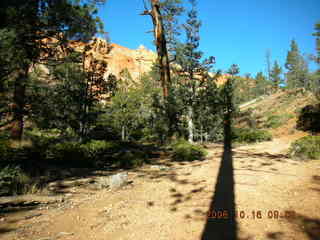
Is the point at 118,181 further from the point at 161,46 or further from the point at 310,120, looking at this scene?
the point at 310,120

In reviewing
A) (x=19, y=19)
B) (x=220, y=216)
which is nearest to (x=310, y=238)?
(x=220, y=216)

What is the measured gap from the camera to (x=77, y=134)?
1000 cm

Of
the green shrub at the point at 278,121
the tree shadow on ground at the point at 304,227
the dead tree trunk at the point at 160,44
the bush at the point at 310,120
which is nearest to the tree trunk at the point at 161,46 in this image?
the dead tree trunk at the point at 160,44

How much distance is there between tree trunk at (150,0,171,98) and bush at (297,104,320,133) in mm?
10823

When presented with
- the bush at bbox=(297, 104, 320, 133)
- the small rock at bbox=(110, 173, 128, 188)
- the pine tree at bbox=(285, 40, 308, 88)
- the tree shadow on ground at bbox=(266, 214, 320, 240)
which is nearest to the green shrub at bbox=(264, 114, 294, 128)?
the bush at bbox=(297, 104, 320, 133)

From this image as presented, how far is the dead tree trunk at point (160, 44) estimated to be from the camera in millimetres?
10727

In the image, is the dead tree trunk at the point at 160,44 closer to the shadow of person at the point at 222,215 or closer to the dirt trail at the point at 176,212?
the dirt trail at the point at 176,212

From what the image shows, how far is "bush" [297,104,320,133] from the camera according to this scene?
14.1 m

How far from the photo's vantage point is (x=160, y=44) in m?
10.8

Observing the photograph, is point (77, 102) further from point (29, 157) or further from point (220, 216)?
point (220, 216)

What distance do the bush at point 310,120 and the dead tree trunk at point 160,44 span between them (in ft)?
35.5

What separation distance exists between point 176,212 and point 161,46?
30.5ft

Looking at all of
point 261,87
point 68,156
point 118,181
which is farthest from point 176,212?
point 261,87

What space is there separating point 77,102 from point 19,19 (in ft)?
14.7
